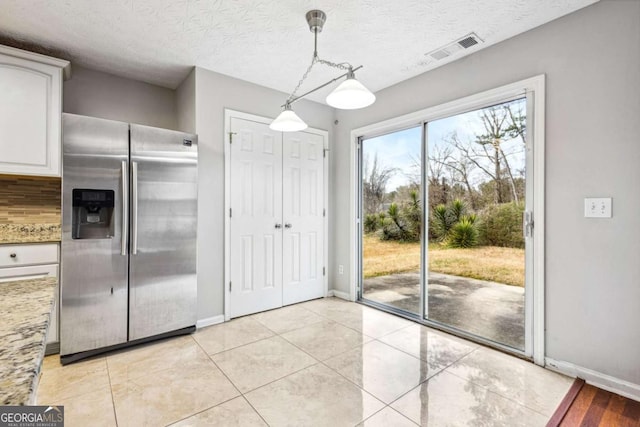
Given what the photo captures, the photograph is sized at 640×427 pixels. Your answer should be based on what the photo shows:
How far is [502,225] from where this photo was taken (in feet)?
8.42

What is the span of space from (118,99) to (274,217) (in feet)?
6.70

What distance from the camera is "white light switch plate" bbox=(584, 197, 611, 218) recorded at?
1.99 metres

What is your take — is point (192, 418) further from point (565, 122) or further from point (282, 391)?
point (565, 122)

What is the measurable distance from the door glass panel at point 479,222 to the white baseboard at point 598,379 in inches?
10.8

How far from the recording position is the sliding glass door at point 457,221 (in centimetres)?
250

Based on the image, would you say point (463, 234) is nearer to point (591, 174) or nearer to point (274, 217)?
point (591, 174)

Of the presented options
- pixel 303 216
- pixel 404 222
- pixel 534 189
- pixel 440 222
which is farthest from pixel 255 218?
pixel 534 189

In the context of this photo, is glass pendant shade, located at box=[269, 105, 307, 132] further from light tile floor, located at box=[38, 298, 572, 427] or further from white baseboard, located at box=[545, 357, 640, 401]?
white baseboard, located at box=[545, 357, 640, 401]

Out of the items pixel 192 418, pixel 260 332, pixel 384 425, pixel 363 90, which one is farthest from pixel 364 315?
pixel 363 90

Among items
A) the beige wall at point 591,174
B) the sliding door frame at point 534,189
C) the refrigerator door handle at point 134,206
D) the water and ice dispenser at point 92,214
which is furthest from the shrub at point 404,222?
the water and ice dispenser at point 92,214

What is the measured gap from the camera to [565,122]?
2168 mm

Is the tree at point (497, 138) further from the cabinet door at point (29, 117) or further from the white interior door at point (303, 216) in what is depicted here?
the cabinet door at point (29, 117)

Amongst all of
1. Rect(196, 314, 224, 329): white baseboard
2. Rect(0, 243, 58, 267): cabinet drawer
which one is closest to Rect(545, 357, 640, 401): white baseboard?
Rect(196, 314, 224, 329): white baseboard

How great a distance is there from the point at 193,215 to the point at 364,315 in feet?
6.77
